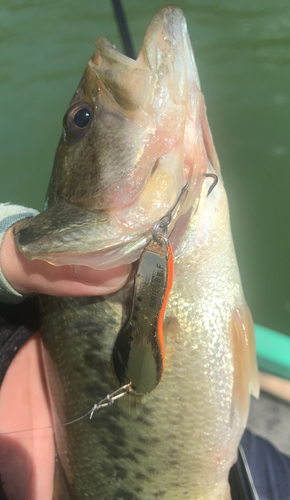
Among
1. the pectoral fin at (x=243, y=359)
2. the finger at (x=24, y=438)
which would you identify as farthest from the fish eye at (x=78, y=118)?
the finger at (x=24, y=438)

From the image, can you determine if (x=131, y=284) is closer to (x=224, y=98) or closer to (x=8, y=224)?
(x=8, y=224)

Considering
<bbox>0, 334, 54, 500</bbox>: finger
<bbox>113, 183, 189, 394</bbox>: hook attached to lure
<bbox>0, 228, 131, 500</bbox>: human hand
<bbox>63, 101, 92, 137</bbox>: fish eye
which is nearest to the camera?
<bbox>113, 183, 189, 394</bbox>: hook attached to lure

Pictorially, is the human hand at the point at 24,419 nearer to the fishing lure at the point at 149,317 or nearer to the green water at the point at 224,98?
the fishing lure at the point at 149,317

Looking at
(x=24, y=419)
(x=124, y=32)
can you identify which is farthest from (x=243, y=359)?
(x=124, y=32)

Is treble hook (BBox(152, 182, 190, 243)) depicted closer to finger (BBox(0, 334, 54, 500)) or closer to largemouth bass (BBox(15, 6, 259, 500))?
largemouth bass (BBox(15, 6, 259, 500))

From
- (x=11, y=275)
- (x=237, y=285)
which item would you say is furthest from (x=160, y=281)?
(x=11, y=275)

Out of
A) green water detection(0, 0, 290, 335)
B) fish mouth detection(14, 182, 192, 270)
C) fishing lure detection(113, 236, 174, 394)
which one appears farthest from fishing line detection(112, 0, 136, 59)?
fishing lure detection(113, 236, 174, 394)

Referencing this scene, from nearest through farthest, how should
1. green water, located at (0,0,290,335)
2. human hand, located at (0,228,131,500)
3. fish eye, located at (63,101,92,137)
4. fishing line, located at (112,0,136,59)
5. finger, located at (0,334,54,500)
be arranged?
fish eye, located at (63,101,92,137) → human hand, located at (0,228,131,500) → finger, located at (0,334,54,500) → fishing line, located at (112,0,136,59) → green water, located at (0,0,290,335)
